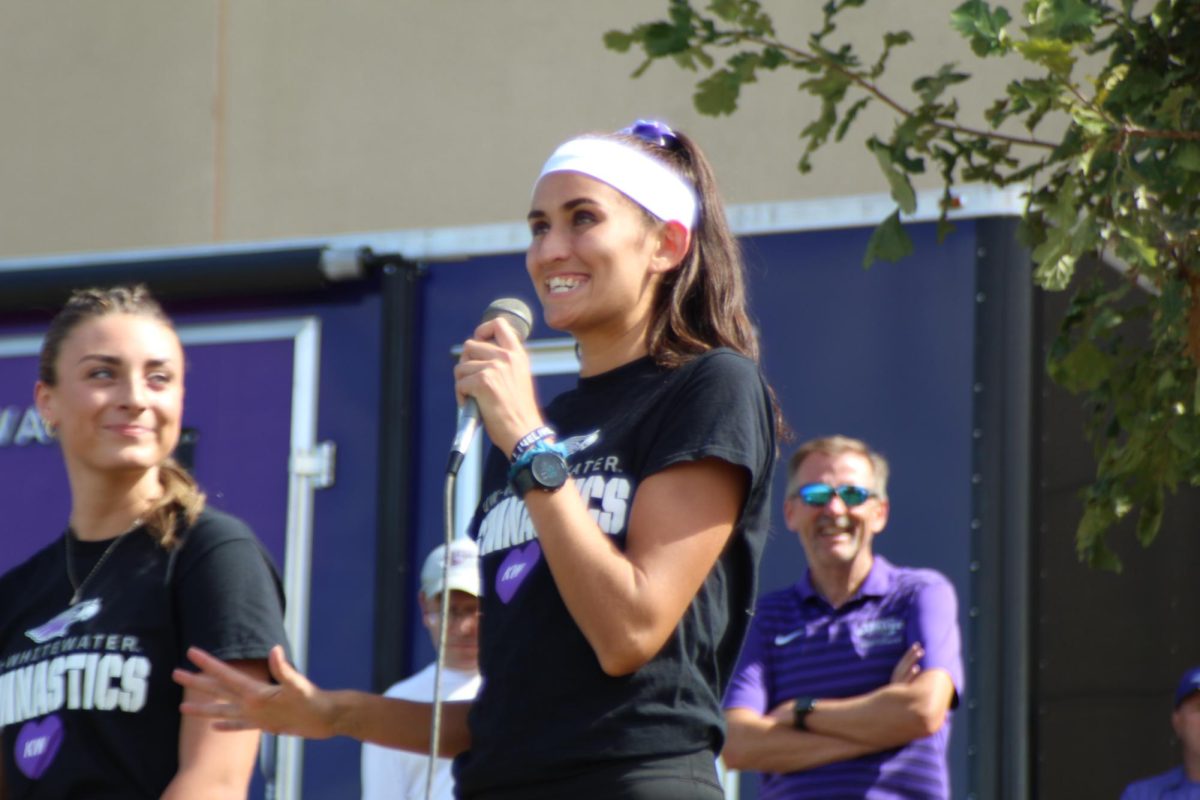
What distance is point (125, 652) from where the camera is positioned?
3.16m

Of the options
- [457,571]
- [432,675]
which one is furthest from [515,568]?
[457,571]

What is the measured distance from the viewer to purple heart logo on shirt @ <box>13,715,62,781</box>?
314 cm

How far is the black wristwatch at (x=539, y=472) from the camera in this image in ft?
8.22

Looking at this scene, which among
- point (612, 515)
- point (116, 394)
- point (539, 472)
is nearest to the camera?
point (539, 472)

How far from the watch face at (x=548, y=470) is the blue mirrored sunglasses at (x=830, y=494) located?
2.59 metres

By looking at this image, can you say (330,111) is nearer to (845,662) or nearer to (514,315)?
(845,662)

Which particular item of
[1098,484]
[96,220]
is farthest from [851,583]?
[96,220]

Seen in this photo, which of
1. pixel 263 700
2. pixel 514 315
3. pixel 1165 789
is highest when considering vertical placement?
pixel 514 315

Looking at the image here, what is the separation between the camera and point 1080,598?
558 cm

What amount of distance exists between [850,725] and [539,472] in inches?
100

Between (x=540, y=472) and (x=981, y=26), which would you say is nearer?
(x=540, y=472)

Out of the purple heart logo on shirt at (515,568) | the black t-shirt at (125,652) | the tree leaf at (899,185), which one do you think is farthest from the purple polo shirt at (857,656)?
the purple heart logo on shirt at (515,568)

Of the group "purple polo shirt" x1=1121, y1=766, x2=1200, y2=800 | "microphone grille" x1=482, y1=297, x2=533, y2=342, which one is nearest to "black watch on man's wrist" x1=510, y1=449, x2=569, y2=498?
"microphone grille" x1=482, y1=297, x2=533, y2=342

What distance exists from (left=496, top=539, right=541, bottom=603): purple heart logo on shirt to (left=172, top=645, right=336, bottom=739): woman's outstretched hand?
331 mm
